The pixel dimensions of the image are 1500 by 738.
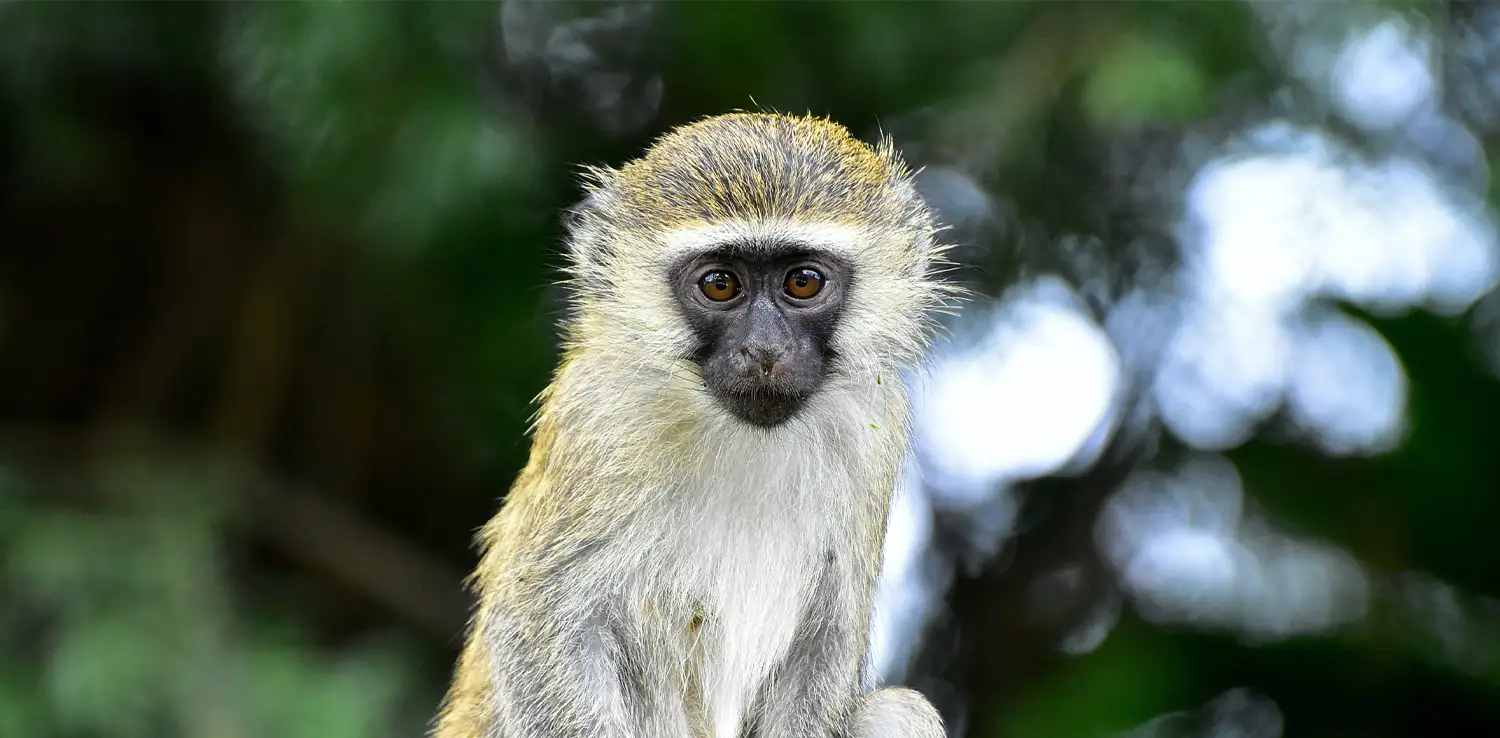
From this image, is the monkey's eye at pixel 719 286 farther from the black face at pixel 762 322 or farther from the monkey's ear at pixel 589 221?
the monkey's ear at pixel 589 221

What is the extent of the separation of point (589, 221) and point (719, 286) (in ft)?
2.07

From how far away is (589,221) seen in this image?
449cm

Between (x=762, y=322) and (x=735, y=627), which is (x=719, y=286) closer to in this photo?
(x=762, y=322)

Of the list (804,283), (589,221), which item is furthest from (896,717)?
(589,221)

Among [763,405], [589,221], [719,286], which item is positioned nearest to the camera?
[763,405]

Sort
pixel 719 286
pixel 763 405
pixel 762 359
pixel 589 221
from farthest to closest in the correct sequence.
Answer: pixel 589 221 < pixel 719 286 < pixel 763 405 < pixel 762 359

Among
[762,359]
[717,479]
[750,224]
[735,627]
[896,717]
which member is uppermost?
[750,224]

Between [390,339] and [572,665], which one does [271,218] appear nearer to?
[390,339]

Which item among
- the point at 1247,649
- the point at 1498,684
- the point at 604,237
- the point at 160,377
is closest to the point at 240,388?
the point at 160,377

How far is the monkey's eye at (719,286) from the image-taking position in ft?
13.2

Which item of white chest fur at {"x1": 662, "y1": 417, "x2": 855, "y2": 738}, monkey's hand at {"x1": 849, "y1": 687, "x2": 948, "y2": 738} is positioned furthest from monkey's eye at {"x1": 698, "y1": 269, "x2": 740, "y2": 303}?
monkey's hand at {"x1": 849, "y1": 687, "x2": 948, "y2": 738}

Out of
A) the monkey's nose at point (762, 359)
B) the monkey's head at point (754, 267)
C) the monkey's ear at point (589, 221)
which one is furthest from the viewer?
the monkey's ear at point (589, 221)

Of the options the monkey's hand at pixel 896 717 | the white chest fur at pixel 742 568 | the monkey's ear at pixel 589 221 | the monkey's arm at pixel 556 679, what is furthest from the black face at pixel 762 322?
the monkey's hand at pixel 896 717

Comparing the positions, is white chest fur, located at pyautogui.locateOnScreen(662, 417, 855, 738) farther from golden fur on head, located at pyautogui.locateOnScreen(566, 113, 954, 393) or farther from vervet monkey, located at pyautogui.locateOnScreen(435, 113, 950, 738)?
golden fur on head, located at pyautogui.locateOnScreen(566, 113, 954, 393)
